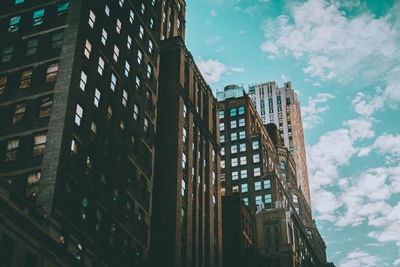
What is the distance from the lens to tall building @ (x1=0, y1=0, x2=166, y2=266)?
44.9 m

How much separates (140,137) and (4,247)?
2950 centimetres

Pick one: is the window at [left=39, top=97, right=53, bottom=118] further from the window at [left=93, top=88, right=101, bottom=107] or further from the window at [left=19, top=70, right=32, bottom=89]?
the window at [left=93, top=88, right=101, bottom=107]

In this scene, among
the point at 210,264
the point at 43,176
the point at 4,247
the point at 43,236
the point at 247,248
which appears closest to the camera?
the point at 4,247

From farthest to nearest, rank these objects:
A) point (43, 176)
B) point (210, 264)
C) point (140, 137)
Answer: point (210, 264) < point (140, 137) < point (43, 176)

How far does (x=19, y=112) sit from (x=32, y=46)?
9.02 m

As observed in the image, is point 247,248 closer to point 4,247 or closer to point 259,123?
point 259,123

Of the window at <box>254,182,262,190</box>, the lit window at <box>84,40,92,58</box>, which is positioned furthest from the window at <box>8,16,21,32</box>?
the window at <box>254,182,262,190</box>

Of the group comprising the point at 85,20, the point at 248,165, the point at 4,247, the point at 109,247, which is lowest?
the point at 4,247

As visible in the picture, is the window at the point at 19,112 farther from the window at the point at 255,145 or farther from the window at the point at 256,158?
the window at the point at 255,145

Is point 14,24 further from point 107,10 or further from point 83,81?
point 83,81

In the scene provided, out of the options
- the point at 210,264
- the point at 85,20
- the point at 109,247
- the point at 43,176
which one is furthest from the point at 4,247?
the point at 210,264

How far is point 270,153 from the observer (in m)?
139

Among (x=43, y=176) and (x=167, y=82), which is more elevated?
(x=167, y=82)

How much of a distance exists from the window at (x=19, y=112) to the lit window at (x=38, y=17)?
38.1 feet
